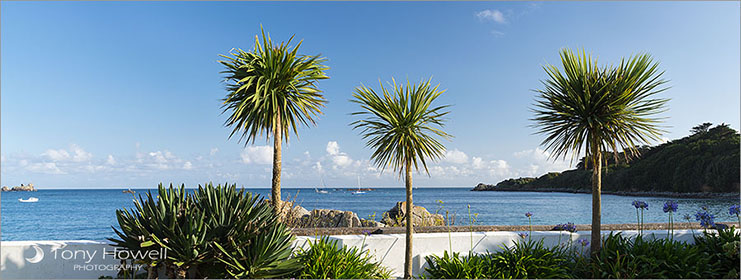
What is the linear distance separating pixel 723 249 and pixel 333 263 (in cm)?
537

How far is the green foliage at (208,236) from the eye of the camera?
4758mm

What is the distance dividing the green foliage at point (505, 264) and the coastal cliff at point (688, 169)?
4477 cm

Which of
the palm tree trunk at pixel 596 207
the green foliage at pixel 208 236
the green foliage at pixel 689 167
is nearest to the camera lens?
the green foliage at pixel 208 236

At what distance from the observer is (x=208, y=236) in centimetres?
485

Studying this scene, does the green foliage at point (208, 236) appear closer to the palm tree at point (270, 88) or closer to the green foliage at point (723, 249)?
the palm tree at point (270, 88)

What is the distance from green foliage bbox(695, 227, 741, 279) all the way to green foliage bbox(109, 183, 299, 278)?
569 centimetres

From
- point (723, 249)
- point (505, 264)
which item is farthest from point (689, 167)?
point (505, 264)

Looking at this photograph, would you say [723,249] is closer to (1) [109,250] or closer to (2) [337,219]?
(1) [109,250]

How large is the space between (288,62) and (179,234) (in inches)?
114

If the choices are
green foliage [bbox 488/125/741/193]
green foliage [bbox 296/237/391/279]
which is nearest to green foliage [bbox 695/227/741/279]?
green foliage [bbox 296/237/391/279]

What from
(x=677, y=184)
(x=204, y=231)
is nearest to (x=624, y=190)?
(x=677, y=184)

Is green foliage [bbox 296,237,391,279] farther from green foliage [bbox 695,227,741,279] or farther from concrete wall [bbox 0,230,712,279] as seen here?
green foliage [bbox 695,227,741,279]

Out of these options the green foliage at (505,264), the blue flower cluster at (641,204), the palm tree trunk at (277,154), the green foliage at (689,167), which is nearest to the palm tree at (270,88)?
the palm tree trunk at (277,154)

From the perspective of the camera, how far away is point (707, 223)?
653cm
